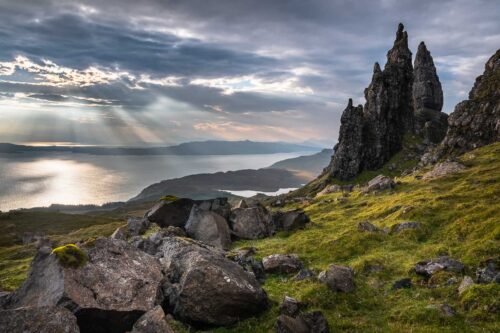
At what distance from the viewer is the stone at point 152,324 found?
1582 centimetres

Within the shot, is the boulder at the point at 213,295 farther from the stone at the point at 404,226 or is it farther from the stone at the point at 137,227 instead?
the stone at the point at 137,227

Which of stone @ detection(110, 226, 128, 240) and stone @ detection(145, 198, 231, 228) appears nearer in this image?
stone @ detection(110, 226, 128, 240)

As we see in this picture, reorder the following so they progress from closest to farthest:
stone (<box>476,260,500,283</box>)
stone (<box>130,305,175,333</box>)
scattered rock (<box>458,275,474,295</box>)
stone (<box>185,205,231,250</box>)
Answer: stone (<box>130,305,175,333</box>) → scattered rock (<box>458,275,474,295</box>) → stone (<box>476,260,500,283</box>) → stone (<box>185,205,231,250</box>)

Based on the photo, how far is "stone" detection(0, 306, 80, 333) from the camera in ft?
46.2

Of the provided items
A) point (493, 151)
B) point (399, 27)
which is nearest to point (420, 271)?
point (493, 151)

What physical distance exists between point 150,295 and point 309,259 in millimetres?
16893

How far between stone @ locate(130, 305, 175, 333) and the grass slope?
10.9ft

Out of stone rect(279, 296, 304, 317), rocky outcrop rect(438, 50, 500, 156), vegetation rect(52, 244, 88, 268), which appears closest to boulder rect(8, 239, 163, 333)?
vegetation rect(52, 244, 88, 268)

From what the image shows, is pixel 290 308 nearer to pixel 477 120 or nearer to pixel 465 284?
pixel 465 284

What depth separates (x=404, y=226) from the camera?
3678cm

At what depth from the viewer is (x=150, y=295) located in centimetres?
1933

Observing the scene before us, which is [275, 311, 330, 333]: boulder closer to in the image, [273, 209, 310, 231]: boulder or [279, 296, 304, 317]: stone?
[279, 296, 304, 317]: stone

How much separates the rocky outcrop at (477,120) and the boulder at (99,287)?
10455cm

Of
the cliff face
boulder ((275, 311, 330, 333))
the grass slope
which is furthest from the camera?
the cliff face
